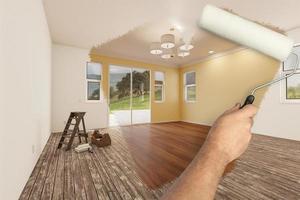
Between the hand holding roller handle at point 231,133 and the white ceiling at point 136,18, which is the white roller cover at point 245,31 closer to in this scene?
the hand holding roller handle at point 231,133

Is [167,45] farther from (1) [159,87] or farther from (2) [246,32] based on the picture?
(2) [246,32]

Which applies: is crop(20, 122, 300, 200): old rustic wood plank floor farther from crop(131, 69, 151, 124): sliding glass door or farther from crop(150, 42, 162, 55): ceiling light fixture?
crop(131, 69, 151, 124): sliding glass door

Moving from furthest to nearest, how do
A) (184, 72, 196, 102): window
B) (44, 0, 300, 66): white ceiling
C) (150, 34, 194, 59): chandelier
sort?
(184, 72, 196, 102): window → (150, 34, 194, 59): chandelier → (44, 0, 300, 66): white ceiling

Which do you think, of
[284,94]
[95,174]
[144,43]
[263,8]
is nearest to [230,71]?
[284,94]

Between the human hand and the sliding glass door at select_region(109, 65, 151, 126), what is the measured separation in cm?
561

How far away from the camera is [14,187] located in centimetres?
146

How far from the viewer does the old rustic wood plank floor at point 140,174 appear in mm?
1679

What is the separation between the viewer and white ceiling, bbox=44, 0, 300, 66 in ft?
9.60

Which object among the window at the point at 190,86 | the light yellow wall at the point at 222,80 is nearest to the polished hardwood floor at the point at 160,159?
the light yellow wall at the point at 222,80

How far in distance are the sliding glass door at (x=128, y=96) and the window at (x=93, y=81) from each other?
428mm

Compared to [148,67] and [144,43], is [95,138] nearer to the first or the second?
[144,43]

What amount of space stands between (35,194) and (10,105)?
0.96 m

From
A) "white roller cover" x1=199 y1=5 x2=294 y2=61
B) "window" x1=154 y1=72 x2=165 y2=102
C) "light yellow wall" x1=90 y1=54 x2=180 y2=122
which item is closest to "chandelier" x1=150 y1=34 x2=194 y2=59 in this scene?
"light yellow wall" x1=90 y1=54 x2=180 y2=122

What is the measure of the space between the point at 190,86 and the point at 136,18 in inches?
168
